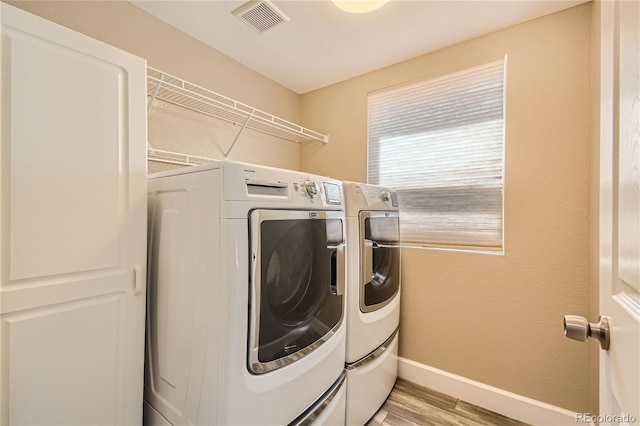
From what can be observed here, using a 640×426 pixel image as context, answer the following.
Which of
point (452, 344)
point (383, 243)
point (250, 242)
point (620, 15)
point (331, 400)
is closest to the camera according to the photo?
point (620, 15)

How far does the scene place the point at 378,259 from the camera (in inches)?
67.8

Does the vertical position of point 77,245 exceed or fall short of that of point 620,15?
it falls short

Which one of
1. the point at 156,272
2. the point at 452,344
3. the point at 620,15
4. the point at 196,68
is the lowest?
the point at 452,344

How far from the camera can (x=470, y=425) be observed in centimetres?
163

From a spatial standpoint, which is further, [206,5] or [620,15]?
[206,5]

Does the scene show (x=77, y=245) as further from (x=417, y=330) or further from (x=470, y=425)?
(x=470, y=425)

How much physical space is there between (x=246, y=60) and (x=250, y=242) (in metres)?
1.84

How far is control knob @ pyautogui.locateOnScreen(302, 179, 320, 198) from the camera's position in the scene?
116cm

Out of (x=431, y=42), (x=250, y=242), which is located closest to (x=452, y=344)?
(x=250, y=242)

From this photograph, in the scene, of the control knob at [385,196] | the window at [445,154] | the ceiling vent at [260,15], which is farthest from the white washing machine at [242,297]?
the ceiling vent at [260,15]

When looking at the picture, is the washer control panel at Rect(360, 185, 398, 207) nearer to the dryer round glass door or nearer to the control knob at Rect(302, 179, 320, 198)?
the dryer round glass door

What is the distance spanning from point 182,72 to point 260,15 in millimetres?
642

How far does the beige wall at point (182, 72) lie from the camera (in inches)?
55.2

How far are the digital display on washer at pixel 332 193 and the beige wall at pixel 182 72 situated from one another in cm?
112
